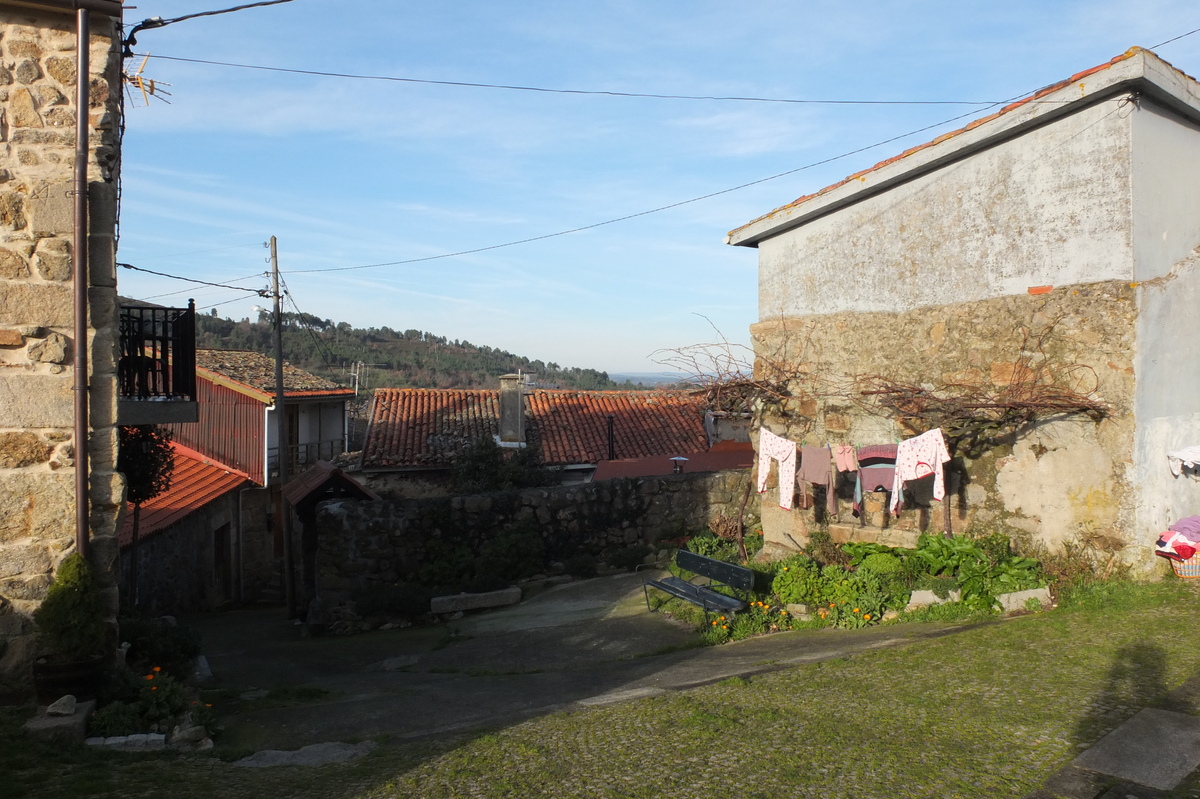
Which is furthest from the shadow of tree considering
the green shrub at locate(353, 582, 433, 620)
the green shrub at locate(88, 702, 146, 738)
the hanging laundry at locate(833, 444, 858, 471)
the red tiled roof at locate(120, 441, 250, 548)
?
the red tiled roof at locate(120, 441, 250, 548)

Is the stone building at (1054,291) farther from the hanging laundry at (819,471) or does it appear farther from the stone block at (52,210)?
the stone block at (52,210)

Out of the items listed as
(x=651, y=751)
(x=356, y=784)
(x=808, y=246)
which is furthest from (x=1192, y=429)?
(x=356, y=784)

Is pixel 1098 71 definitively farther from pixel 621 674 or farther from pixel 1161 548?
pixel 621 674

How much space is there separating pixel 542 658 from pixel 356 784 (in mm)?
4168

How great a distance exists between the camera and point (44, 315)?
566 centimetres

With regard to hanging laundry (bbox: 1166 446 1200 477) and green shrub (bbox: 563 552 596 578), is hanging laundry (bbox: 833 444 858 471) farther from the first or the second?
green shrub (bbox: 563 552 596 578)

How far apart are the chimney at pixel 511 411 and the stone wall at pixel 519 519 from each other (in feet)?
30.6

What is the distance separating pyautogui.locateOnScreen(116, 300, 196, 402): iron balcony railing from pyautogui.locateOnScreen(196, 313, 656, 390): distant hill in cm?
3427

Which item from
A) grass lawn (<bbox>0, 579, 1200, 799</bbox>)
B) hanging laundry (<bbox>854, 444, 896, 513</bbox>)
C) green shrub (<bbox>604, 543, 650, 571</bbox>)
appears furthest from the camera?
green shrub (<bbox>604, 543, 650, 571</bbox>)

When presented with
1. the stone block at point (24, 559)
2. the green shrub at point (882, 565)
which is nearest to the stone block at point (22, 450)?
the stone block at point (24, 559)

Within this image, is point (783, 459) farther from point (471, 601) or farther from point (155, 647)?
point (155, 647)

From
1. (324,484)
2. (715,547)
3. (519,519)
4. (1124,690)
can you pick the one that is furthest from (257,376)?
(1124,690)

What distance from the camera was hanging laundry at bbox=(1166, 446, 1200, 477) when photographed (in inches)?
288

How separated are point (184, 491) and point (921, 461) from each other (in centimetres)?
1616
